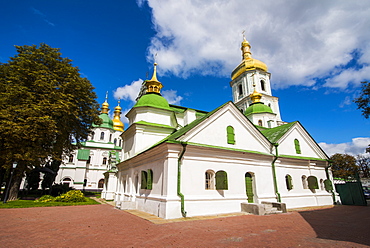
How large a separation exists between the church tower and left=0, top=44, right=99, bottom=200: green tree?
28.2 m

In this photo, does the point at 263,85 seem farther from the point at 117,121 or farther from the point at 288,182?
the point at 117,121

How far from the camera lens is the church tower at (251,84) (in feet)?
127

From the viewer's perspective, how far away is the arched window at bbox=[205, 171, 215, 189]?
1251 centimetres

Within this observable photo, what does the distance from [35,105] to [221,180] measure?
16.3 meters

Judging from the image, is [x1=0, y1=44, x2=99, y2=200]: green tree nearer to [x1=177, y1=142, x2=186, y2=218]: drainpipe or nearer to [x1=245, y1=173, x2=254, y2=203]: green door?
[x1=177, y1=142, x2=186, y2=218]: drainpipe

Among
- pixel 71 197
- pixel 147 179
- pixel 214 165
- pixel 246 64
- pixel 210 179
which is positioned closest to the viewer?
pixel 210 179

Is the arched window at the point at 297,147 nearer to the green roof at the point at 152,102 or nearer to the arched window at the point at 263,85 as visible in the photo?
the green roof at the point at 152,102

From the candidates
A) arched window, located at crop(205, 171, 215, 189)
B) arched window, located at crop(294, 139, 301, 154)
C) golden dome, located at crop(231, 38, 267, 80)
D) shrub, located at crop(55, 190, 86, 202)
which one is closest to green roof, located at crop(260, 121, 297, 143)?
arched window, located at crop(294, 139, 301, 154)

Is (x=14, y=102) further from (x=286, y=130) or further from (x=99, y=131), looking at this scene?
(x=99, y=131)

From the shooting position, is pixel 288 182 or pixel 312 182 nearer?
pixel 288 182

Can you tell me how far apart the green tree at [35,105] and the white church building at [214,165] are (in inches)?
257

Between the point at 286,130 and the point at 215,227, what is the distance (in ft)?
40.3

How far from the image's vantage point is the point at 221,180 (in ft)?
41.0

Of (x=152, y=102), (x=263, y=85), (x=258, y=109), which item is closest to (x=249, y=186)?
(x=152, y=102)
